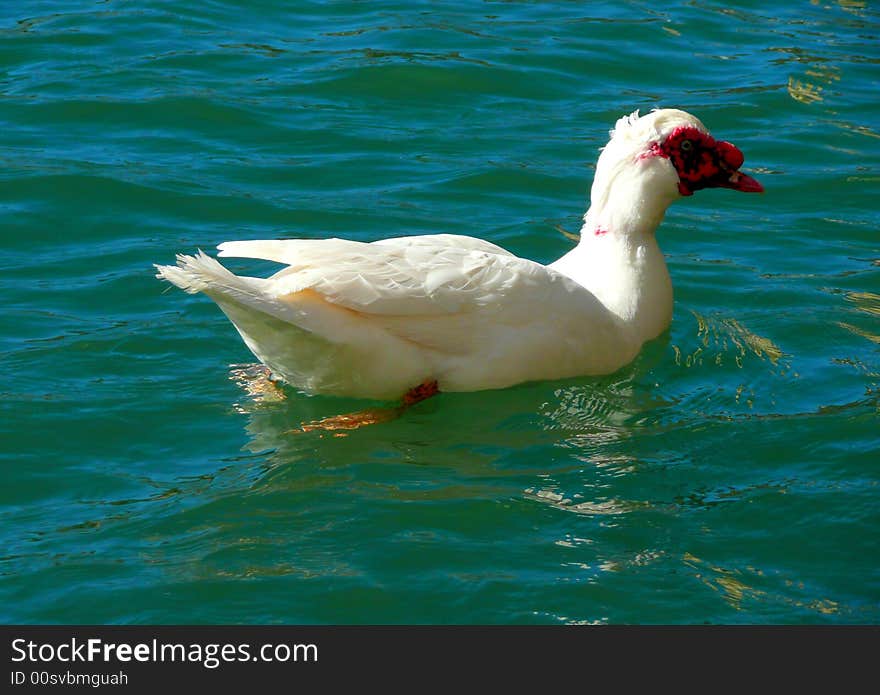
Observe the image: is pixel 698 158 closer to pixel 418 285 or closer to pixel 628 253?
pixel 628 253

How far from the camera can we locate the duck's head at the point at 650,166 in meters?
6.78

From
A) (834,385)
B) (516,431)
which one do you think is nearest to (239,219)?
(516,431)

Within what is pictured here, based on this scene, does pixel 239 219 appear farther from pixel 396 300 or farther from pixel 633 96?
pixel 633 96

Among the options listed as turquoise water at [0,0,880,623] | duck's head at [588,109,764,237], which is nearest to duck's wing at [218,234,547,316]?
turquoise water at [0,0,880,623]

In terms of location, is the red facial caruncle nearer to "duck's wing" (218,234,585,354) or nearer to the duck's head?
the duck's head

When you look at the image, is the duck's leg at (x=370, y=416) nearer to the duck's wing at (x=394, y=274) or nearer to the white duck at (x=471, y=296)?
the white duck at (x=471, y=296)

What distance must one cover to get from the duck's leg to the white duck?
2 cm

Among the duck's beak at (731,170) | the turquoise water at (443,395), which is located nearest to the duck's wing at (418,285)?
the turquoise water at (443,395)

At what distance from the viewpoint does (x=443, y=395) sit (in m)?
6.47

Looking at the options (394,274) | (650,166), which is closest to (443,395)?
(394,274)

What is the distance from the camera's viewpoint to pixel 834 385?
22.7ft

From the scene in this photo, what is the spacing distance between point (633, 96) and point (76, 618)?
7258mm

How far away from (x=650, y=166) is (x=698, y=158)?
283mm
